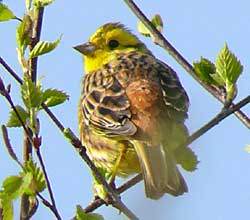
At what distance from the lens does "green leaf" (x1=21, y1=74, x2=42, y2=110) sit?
2.36 metres

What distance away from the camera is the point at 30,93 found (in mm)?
2365

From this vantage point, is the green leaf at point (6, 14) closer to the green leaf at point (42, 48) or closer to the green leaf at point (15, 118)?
the green leaf at point (42, 48)

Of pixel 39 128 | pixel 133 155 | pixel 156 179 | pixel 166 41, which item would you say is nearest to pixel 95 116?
pixel 133 155

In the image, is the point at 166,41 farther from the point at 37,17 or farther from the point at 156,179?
the point at 156,179

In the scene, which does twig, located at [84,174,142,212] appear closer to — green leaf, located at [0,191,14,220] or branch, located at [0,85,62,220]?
branch, located at [0,85,62,220]

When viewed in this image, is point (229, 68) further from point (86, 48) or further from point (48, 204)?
point (86, 48)

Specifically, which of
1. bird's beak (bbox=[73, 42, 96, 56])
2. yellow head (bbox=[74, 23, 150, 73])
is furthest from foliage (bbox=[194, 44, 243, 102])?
bird's beak (bbox=[73, 42, 96, 56])

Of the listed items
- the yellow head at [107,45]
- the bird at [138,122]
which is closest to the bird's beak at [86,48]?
the yellow head at [107,45]

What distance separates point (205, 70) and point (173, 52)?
129 millimetres

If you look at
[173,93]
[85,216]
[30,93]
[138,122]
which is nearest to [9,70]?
[30,93]

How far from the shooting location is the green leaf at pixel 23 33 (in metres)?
2.55

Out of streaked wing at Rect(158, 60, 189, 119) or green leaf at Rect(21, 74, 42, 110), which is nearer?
green leaf at Rect(21, 74, 42, 110)

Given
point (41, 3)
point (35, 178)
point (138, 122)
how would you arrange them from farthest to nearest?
point (138, 122)
point (41, 3)
point (35, 178)

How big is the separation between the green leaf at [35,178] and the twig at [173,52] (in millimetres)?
639
